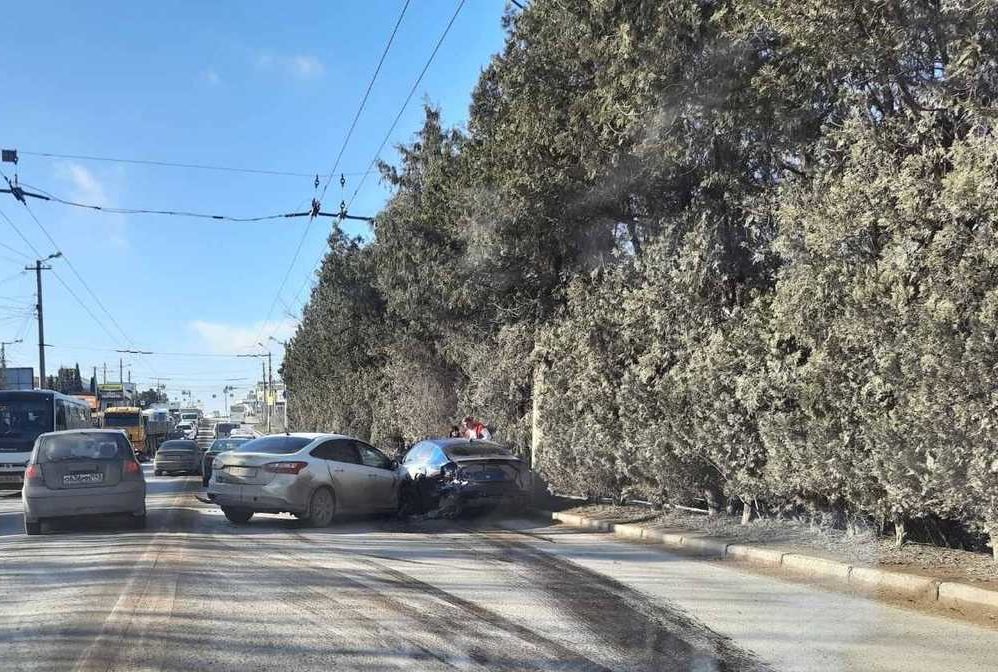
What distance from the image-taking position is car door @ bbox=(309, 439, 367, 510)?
13734 mm

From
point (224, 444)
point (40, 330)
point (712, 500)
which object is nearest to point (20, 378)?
point (40, 330)

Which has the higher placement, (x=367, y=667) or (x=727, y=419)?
(x=727, y=419)

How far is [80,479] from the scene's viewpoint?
41.5 ft

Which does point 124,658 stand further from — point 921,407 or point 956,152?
point 956,152

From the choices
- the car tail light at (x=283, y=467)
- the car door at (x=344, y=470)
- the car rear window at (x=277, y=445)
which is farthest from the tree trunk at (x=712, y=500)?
the car rear window at (x=277, y=445)

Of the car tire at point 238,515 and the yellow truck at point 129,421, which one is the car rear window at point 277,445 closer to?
the car tire at point 238,515

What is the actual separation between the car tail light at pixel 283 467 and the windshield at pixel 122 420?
33616mm

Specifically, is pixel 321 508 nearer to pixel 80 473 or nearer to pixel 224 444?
pixel 80 473

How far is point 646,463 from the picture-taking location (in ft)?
42.5

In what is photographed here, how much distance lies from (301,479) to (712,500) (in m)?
6.28

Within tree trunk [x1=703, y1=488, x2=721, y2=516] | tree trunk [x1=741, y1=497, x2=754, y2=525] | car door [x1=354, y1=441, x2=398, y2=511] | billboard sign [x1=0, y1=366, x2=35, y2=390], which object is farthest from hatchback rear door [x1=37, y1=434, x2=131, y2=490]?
billboard sign [x1=0, y1=366, x2=35, y2=390]

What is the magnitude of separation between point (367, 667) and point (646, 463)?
8.05m

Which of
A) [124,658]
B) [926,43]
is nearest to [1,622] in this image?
[124,658]

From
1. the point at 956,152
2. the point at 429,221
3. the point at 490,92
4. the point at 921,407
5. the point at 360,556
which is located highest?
the point at 490,92
